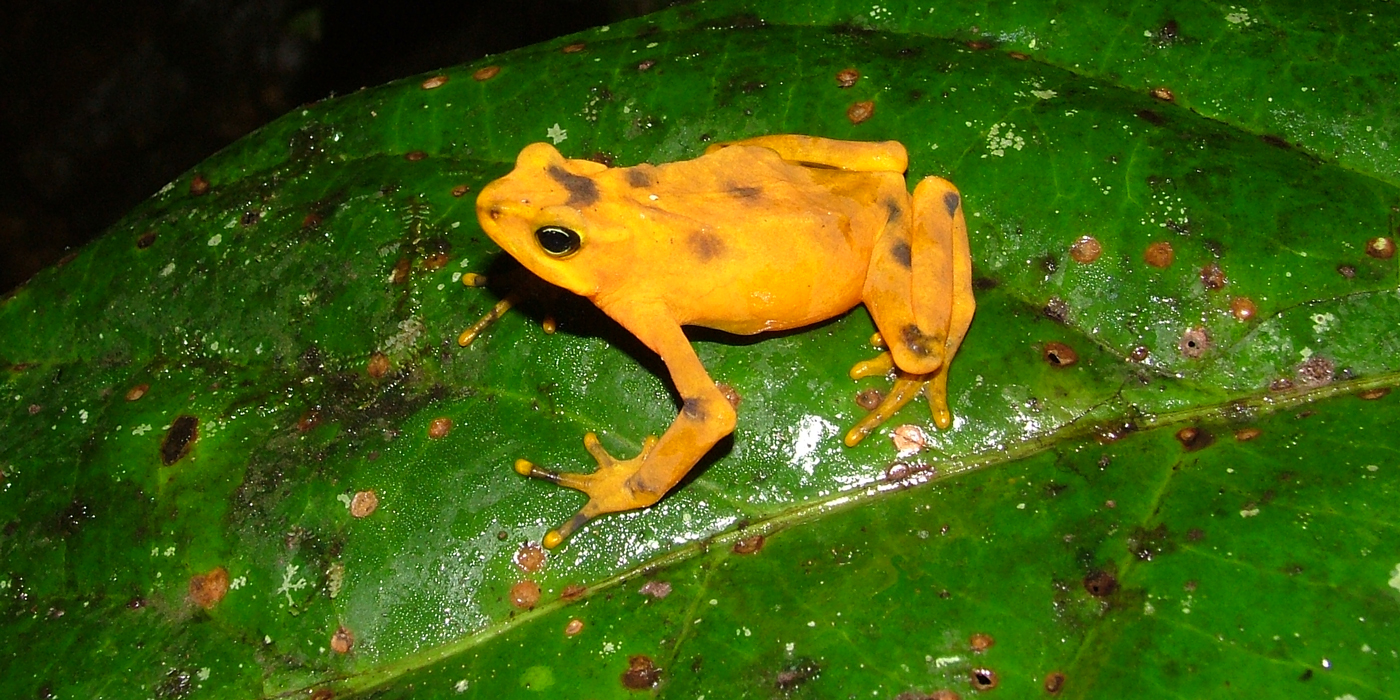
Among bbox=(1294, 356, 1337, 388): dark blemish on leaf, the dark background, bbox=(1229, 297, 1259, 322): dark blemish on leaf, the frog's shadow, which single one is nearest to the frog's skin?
the frog's shadow

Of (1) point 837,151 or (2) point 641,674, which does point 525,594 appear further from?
(1) point 837,151

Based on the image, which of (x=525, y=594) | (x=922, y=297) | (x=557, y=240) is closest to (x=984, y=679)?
(x=922, y=297)

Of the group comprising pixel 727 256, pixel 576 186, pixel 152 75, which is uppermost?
pixel 576 186

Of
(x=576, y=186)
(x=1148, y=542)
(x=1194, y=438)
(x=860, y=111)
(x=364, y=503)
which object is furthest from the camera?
(x=860, y=111)

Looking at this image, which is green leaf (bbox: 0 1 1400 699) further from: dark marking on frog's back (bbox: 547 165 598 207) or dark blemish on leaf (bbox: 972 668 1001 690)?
dark marking on frog's back (bbox: 547 165 598 207)

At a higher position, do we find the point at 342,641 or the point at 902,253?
the point at 902,253

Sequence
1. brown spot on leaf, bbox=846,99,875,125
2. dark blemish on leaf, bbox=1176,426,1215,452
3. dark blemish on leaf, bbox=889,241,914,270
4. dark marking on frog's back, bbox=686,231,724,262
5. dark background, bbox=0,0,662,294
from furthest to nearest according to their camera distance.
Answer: dark background, bbox=0,0,662,294
brown spot on leaf, bbox=846,99,875,125
dark blemish on leaf, bbox=889,241,914,270
dark marking on frog's back, bbox=686,231,724,262
dark blemish on leaf, bbox=1176,426,1215,452
